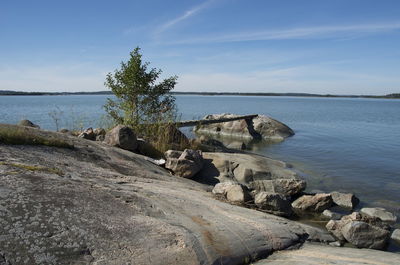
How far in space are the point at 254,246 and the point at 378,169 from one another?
12335 mm

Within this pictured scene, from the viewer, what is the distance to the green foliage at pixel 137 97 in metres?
15.3

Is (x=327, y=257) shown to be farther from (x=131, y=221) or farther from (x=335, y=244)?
(x=131, y=221)

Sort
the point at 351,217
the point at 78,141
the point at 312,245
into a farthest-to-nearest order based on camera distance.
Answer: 1. the point at 78,141
2. the point at 351,217
3. the point at 312,245

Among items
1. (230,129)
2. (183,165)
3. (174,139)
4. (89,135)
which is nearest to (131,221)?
(183,165)

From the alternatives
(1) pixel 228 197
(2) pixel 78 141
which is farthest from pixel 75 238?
(2) pixel 78 141

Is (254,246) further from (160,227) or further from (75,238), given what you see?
(75,238)

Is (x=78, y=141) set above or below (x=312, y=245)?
above

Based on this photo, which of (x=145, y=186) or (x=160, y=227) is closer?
(x=160, y=227)

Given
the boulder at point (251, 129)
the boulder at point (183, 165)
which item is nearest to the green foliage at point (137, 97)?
the boulder at point (183, 165)

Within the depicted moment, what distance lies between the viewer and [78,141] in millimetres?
8938

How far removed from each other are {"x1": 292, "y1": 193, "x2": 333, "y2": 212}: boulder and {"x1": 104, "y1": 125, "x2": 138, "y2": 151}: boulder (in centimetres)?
523

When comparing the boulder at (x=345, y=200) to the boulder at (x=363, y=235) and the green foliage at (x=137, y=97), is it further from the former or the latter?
the green foliage at (x=137, y=97)

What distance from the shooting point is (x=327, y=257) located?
5.12m

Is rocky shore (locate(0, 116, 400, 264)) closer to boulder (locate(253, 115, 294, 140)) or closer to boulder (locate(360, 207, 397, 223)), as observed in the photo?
boulder (locate(360, 207, 397, 223))
